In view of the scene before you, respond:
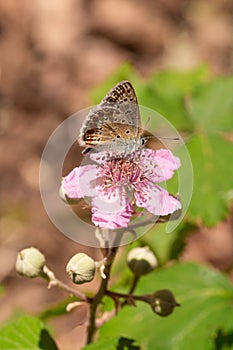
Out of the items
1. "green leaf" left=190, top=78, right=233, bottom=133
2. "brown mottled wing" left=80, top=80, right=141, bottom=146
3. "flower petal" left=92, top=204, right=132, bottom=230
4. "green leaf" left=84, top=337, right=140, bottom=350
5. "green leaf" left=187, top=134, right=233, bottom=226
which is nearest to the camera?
"flower petal" left=92, top=204, right=132, bottom=230

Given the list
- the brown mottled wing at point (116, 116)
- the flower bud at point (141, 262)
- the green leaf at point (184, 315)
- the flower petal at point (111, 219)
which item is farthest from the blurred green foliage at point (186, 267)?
the brown mottled wing at point (116, 116)

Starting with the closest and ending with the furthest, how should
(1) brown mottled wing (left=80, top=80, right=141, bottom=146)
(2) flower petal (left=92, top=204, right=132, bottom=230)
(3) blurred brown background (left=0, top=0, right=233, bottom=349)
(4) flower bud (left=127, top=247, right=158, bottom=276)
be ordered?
(2) flower petal (left=92, top=204, right=132, bottom=230), (1) brown mottled wing (left=80, top=80, right=141, bottom=146), (4) flower bud (left=127, top=247, right=158, bottom=276), (3) blurred brown background (left=0, top=0, right=233, bottom=349)

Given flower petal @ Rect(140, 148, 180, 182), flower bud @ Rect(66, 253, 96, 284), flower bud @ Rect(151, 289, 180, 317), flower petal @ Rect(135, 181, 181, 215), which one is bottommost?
flower bud @ Rect(151, 289, 180, 317)

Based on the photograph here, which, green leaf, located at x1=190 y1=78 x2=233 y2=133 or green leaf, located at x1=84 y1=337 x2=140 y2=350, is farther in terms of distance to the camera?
green leaf, located at x1=190 y1=78 x2=233 y2=133

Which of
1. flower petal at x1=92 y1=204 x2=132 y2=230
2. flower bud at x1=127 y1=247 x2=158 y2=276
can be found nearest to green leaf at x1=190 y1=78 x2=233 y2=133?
flower bud at x1=127 y1=247 x2=158 y2=276

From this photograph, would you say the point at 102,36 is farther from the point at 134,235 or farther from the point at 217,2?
the point at 134,235

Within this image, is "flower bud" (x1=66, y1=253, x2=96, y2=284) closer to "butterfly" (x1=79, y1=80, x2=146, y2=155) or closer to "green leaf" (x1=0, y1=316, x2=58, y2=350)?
"butterfly" (x1=79, y1=80, x2=146, y2=155)
